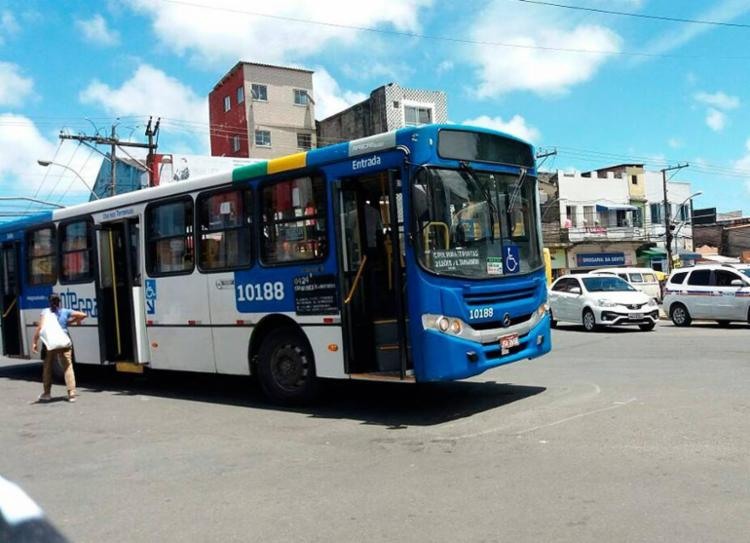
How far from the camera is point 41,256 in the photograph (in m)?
13.3

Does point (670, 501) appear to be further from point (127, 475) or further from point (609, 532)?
point (127, 475)

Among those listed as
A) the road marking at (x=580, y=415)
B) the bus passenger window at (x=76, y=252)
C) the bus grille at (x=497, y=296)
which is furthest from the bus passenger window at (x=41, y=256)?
the road marking at (x=580, y=415)

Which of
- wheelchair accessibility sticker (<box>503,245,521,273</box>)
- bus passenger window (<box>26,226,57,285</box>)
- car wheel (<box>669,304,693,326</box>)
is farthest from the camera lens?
car wheel (<box>669,304,693,326</box>)

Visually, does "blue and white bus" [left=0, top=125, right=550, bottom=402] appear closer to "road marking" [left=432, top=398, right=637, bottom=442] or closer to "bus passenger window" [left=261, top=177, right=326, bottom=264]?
"bus passenger window" [left=261, top=177, right=326, bottom=264]

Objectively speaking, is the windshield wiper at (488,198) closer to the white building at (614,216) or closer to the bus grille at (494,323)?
the bus grille at (494,323)

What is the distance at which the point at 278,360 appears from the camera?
9.15 metres

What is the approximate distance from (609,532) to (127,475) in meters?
4.24

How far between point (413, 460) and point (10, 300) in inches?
442

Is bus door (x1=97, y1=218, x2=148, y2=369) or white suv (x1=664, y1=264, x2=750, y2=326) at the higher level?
bus door (x1=97, y1=218, x2=148, y2=369)

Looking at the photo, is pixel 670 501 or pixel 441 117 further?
pixel 441 117

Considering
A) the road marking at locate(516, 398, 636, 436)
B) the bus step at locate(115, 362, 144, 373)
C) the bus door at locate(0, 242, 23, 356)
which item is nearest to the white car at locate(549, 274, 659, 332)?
the road marking at locate(516, 398, 636, 436)

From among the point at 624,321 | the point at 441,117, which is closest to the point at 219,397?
the point at 624,321

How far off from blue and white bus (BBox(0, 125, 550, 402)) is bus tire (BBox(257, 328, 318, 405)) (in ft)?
0.07

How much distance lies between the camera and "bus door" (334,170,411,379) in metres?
8.20
